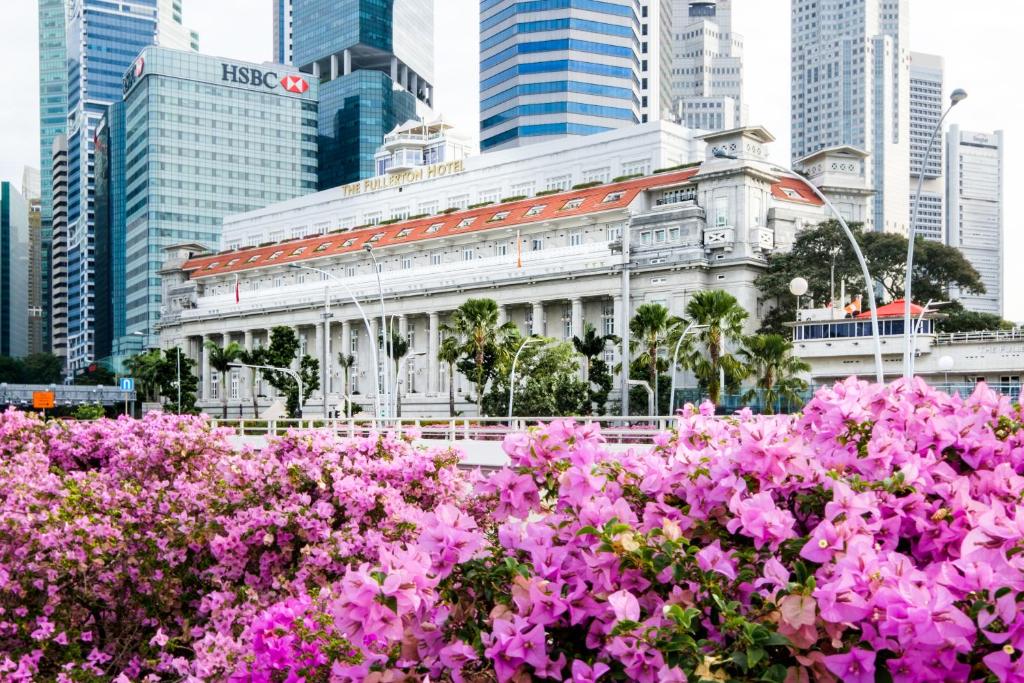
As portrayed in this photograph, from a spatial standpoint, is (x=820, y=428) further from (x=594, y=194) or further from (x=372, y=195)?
(x=372, y=195)

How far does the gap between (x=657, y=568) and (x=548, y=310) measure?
87606mm

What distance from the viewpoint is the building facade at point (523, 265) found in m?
82.3

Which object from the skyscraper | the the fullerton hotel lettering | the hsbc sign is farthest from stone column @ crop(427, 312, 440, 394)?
the hsbc sign

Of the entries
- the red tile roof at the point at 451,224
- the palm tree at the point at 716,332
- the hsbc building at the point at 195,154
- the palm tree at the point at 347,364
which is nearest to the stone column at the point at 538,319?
the red tile roof at the point at 451,224

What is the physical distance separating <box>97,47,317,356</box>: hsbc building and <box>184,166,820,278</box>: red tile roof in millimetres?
32658

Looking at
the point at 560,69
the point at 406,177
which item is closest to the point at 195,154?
the point at 406,177

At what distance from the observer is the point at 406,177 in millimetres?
122188

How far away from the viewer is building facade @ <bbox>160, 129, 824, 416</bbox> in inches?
3241

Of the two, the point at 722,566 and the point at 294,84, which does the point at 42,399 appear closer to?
the point at 722,566

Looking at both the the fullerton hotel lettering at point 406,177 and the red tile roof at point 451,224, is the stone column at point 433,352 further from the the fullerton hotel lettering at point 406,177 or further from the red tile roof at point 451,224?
the the fullerton hotel lettering at point 406,177

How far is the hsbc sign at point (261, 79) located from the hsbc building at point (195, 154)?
0.54 feet

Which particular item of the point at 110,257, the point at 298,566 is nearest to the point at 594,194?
the point at 298,566

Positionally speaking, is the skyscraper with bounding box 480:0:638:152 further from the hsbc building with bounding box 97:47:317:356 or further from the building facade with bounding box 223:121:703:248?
the hsbc building with bounding box 97:47:317:356

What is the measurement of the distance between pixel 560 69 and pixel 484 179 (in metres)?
26.4
